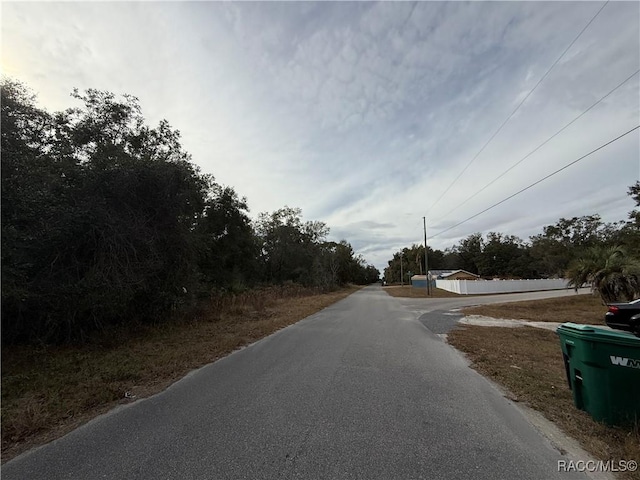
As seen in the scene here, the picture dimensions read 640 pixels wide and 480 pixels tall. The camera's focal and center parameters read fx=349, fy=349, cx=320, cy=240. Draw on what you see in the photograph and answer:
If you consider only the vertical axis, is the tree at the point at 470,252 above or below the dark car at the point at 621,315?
above

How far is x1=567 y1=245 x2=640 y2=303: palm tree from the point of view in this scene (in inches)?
554

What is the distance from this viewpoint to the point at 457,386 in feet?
17.5

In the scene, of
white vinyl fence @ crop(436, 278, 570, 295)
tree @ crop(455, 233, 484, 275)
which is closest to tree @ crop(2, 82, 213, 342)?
white vinyl fence @ crop(436, 278, 570, 295)

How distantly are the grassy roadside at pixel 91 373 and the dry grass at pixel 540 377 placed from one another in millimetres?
5374

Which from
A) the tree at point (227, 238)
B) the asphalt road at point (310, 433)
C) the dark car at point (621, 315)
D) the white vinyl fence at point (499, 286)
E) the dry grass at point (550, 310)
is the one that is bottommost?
the asphalt road at point (310, 433)

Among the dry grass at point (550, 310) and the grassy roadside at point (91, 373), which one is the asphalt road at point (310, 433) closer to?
the grassy roadside at point (91, 373)

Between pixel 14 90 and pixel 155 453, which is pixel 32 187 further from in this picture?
pixel 155 453

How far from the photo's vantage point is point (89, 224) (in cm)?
779

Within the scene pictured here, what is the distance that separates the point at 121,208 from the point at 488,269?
291 ft

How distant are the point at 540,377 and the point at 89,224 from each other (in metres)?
9.44

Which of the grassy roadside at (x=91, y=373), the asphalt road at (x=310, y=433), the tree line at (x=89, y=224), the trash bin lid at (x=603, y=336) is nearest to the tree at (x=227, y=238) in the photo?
the tree line at (x=89, y=224)

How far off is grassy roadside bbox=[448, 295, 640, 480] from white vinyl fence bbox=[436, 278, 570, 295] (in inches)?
1071

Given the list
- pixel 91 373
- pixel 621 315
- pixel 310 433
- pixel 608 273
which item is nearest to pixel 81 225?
pixel 91 373

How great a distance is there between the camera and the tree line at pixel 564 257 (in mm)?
14555
